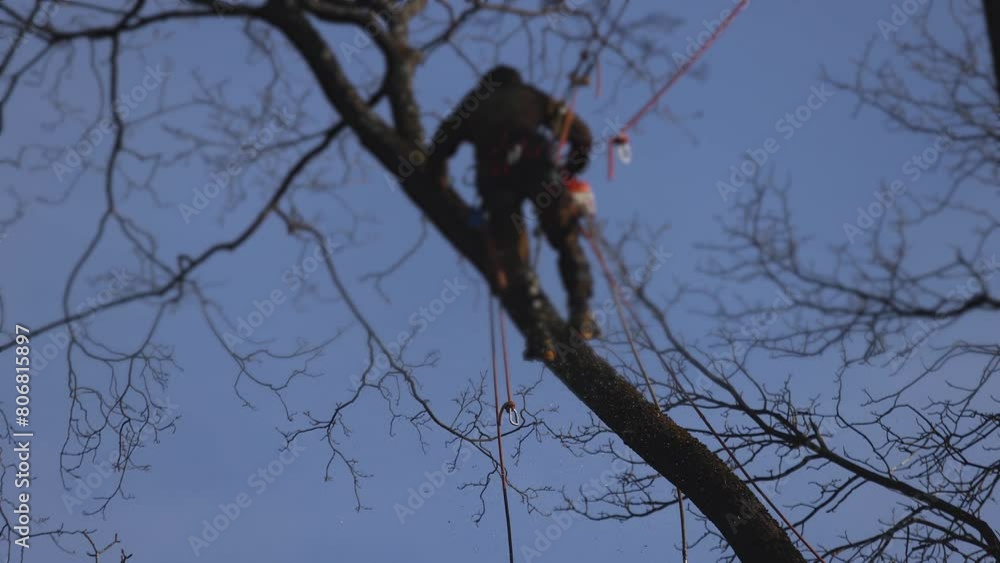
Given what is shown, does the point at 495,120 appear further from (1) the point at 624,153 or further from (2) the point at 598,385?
(2) the point at 598,385

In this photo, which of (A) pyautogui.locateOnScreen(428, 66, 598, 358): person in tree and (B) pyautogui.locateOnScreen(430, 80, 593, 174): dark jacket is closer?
(A) pyautogui.locateOnScreen(428, 66, 598, 358): person in tree

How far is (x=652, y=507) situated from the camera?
5945 mm

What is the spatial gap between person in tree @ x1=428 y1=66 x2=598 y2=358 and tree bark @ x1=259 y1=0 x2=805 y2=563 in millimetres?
106

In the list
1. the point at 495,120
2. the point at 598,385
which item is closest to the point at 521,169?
the point at 495,120

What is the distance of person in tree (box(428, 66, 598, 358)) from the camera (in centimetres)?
350

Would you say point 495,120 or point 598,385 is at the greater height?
point 495,120

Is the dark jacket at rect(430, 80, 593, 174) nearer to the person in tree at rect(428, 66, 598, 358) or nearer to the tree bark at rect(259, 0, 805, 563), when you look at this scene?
the person in tree at rect(428, 66, 598, 358)

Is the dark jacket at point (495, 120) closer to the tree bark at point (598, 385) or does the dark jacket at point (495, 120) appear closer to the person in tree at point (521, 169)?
the person in tree at point (521, 169)

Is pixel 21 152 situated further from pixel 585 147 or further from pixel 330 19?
pixel 585 147

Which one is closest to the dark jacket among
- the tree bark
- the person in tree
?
the person in tree

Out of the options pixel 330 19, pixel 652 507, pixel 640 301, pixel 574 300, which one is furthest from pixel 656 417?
pixel 330 19

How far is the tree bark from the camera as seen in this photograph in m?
3.58

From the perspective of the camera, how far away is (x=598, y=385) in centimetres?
543

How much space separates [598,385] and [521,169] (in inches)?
82.9
